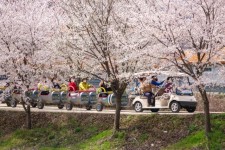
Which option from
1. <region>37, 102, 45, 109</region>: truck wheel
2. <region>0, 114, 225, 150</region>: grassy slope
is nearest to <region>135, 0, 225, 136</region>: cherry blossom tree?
<region>0, 114, 225, 150</region>: grassy slope

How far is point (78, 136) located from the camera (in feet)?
68.5

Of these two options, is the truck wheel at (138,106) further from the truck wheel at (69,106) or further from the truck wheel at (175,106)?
the truck wheel at (69,106)

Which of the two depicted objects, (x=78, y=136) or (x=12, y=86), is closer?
(x=78, y=136)

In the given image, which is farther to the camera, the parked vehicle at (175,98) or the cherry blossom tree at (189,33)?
the parked vehicle at (175,98)

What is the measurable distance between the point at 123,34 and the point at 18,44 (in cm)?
607

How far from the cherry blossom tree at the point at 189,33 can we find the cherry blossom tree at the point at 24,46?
284 inches

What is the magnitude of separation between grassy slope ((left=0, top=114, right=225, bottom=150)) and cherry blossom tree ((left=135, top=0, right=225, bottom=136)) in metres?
0.88

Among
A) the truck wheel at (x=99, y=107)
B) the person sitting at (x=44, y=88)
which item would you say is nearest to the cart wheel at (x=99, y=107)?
the truck wheel at (x=99, y=107)

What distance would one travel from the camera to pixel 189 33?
16031mm

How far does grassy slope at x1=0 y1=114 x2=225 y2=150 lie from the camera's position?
1730 cm

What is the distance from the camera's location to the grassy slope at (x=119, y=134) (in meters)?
17.3

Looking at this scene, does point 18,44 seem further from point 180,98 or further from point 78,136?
point 180,98

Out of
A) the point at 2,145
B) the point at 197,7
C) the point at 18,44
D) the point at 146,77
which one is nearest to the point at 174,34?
the point at 197,7

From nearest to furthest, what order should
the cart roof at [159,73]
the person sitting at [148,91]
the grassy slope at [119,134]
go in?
1. the cart roof at [159,73]
2. the grassy slope at [119,134]
3. the person sitting at [148,91]
